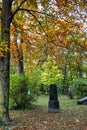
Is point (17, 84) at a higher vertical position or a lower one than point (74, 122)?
higher

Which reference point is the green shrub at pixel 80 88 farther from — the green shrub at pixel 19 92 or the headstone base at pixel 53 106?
the headstone base at pixel 53 106

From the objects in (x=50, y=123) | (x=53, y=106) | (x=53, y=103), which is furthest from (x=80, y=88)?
(x=50, y=123)

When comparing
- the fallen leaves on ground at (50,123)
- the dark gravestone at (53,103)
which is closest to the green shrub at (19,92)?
the dark gravestone at (53,103)

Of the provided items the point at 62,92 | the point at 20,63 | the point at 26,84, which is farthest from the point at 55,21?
the point at 62,92

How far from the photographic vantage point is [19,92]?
15.4 m

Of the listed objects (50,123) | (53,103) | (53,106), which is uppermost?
(53,103)

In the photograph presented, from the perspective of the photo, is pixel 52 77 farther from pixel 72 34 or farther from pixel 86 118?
pixel 86 118

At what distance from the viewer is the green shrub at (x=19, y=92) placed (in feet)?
50.1

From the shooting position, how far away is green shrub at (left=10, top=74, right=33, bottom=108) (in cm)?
1527

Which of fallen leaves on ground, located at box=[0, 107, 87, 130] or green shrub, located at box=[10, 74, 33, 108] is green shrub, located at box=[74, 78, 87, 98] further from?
fallen leaves on ground, located at box=[0, 107, 87, 130]

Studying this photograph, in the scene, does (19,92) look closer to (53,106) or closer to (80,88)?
(53,106)

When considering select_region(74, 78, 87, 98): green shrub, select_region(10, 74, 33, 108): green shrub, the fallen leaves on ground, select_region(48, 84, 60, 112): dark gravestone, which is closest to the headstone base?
select_region(48, 84, 60, 112): dark gravestone

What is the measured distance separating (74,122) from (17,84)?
5.29 metres

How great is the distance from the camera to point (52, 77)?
24.5 meters
